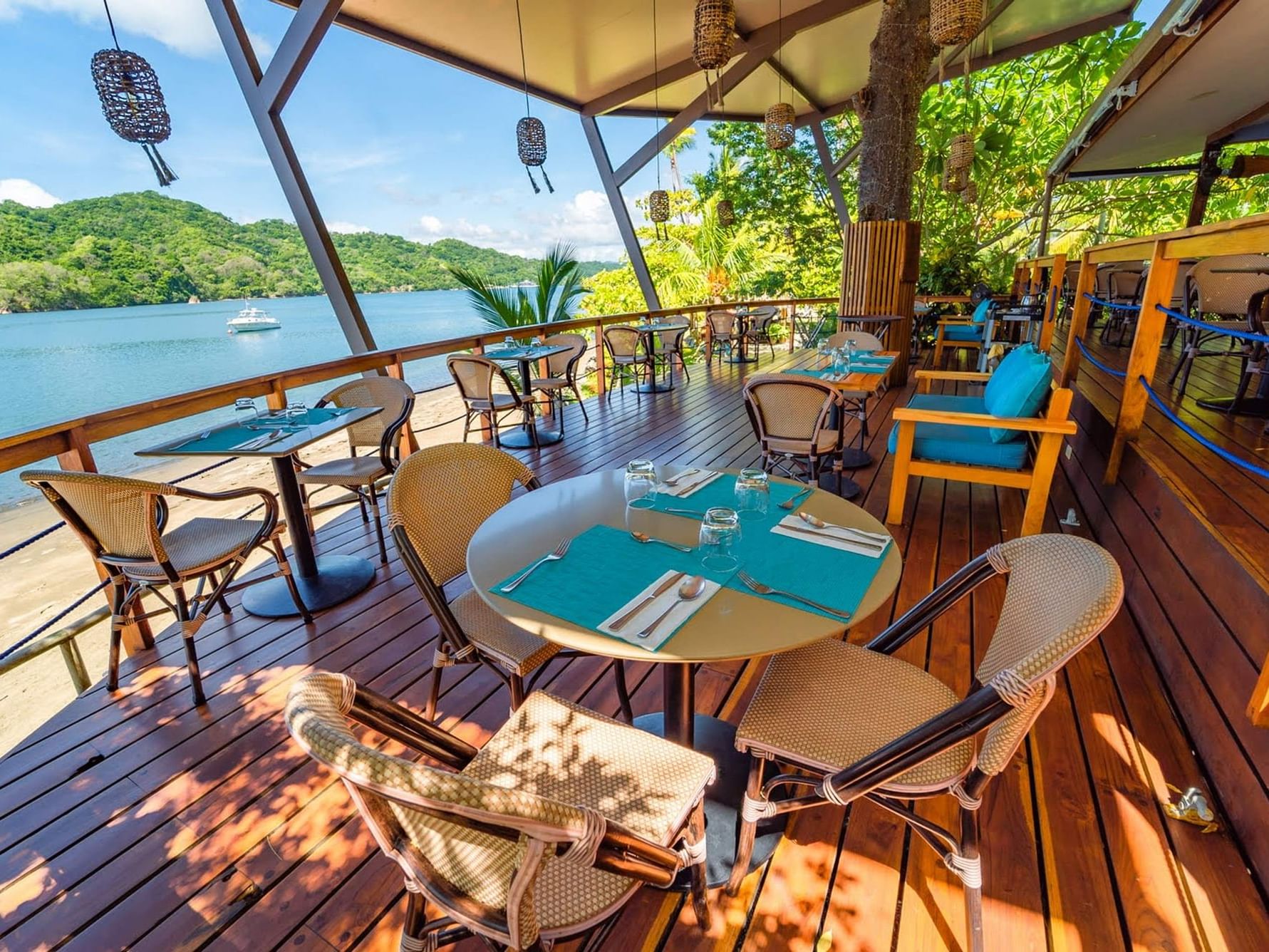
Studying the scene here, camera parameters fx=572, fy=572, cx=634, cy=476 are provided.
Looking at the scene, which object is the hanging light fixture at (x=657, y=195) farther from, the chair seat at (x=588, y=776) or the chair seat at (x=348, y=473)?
the chair seat at (x=588, y=776)

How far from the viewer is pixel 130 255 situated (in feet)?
34.9

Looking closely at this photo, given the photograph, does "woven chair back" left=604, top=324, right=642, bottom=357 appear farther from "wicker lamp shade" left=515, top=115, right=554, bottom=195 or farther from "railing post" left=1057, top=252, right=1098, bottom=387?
"railing post" left=1057, top=252, right=1098, bottom=387

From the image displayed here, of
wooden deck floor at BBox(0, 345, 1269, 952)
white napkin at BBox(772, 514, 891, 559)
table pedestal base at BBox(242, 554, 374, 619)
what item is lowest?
wooden deck floor at BBox(0, 345, 1269, 952)

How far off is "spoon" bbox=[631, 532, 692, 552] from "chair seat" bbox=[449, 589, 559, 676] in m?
0.38

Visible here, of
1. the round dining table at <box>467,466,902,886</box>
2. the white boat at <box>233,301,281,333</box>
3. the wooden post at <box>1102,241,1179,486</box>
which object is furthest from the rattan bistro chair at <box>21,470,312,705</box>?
the white boat at <box>233,301,281,333</box>

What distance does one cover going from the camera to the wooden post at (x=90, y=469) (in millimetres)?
2193

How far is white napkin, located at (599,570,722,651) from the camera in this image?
1069mm

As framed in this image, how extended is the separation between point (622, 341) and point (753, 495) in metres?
5.26

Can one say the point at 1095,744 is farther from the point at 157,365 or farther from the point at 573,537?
the point at 157,365

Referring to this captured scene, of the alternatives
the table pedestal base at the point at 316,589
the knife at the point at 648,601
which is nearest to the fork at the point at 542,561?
the knife at the point at 648,601

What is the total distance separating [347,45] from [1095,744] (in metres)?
26.6

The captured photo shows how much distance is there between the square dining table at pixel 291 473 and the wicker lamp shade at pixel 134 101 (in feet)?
5.20

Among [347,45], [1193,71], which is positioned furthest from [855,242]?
[347,45]

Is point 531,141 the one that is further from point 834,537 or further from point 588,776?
point 588,776
